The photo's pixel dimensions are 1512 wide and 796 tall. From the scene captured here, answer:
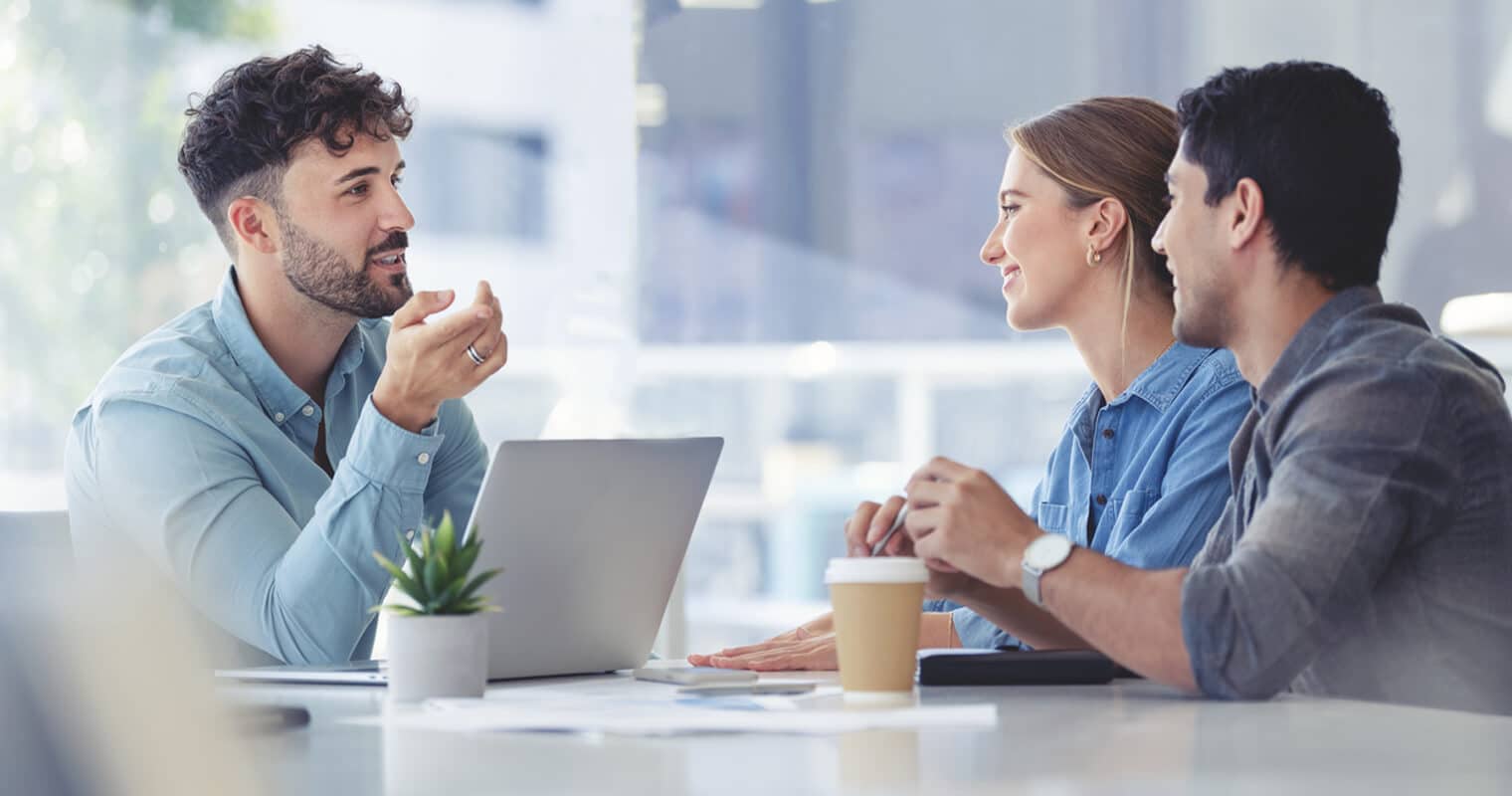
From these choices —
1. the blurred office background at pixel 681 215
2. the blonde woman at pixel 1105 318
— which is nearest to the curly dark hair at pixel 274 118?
Result: the blonde woman at pixel 1105 318

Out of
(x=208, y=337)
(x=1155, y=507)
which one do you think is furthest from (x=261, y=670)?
(x=1155, y=507)

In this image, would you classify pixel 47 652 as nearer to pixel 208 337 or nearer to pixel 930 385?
pixel 208 337

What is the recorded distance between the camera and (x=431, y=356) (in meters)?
1.70

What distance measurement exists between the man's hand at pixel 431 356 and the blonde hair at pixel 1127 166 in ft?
2.41

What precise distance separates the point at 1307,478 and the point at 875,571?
33 cm

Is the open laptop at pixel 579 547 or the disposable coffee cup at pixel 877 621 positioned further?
the open laptop at pixel 579 547

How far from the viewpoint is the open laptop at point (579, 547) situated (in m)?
1.31

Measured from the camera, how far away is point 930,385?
4.73 m

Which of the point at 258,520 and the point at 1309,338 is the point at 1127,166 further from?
the point at 258,520

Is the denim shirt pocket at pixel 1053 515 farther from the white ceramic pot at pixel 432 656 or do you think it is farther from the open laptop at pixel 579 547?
the white ceramic pot at pixel 432 656

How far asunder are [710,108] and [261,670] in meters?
3.53

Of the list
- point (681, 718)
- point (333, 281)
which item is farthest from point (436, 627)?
point (333, 281)

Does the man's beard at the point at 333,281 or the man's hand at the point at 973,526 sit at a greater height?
the man's beard at the point at 333,281

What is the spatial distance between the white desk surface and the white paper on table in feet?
0.08
